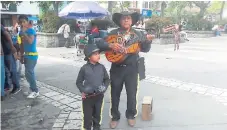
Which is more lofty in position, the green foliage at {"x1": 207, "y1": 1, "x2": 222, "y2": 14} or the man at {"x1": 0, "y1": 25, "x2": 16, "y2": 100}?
the green foliage at {"x1": 207, "y1": 1, "x2": 222, "y2": 14}

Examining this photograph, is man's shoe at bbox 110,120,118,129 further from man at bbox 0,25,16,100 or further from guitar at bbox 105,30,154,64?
man at bbox 0,25,16,100

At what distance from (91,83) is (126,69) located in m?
0.69

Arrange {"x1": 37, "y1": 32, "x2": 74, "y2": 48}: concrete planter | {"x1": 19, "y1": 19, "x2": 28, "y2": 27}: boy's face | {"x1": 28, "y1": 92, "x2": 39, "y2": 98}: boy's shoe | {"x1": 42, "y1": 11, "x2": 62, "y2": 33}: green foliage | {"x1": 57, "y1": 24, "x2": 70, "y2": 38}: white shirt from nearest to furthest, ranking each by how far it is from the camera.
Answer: {"x1": 19, "y1": 19, "x2": 28, "y2": 27}: boy's face, {"x1": 28, "y1": 92, "x2": 39, "y2": 98}: boy's shoe, {"x1": 57, "y1": 24, "x2": 70, "y2": 38}: white shirt, {"x1": 37, "y1": 32, "x2": 74, "y2": 48}: concrete planter, {"x1": 42, "y1": 11, "x2": 62, "y2": 33}: green foliage

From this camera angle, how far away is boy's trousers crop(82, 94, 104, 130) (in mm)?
3955

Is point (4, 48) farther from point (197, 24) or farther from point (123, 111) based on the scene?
point (197, 24)

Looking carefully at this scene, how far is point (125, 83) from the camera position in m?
4.42

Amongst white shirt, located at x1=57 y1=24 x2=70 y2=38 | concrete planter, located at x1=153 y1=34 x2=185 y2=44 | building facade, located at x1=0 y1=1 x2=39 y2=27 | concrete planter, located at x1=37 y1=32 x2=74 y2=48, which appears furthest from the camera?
building facade, located at x1=0 y1=1 x2=39 y2=27

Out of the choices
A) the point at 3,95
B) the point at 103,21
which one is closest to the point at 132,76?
the point at 3,95

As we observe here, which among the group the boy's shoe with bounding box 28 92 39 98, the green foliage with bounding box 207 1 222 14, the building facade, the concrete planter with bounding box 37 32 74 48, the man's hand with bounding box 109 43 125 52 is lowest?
the boy's shoe with bounding box 28 92 39 98

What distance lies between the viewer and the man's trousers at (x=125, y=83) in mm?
4305

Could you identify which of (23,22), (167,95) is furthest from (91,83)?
(167,95)

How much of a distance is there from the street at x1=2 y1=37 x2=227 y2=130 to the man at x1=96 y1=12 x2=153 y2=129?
28 centimetres

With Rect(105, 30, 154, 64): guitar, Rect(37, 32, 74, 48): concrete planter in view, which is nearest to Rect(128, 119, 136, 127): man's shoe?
Rect(105, 30, 154, 64): guitar

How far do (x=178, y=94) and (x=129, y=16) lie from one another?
2751 millimetres
